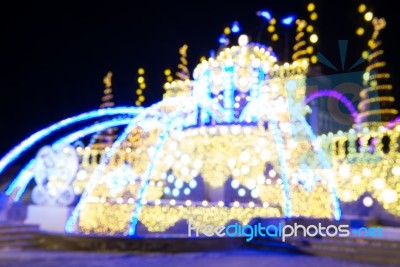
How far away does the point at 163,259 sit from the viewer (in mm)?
10188

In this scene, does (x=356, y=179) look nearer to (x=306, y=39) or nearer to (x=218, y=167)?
(x=218, y=167)

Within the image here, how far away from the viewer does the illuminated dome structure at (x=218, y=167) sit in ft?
50.8

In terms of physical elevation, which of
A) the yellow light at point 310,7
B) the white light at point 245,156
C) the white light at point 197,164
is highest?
the yellow light at point 310,7

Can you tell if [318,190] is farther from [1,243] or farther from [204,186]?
[1,243]

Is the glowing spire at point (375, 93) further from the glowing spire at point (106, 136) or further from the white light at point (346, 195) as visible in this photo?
the glowing spire at point (106, 136)

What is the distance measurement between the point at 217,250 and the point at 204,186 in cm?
705

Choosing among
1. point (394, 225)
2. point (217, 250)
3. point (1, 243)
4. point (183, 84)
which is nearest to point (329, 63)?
point (183, 84)

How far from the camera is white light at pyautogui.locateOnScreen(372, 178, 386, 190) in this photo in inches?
658

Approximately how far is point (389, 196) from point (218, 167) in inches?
238

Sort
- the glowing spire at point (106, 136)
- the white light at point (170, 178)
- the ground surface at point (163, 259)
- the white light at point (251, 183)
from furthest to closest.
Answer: the glowing spire at point (106, 136) < the white light at point (170, 178) < the white light at point (251, 183) < the ground surface at point (163, 259)

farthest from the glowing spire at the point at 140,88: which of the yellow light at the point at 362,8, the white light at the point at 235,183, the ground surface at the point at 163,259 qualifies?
the ground surface at the point at 163,259

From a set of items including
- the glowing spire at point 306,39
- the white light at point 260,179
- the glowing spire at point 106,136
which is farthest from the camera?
the glowing spire at point 106,136

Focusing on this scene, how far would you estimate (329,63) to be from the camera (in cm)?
3011

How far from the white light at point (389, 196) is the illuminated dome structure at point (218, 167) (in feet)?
0.12
